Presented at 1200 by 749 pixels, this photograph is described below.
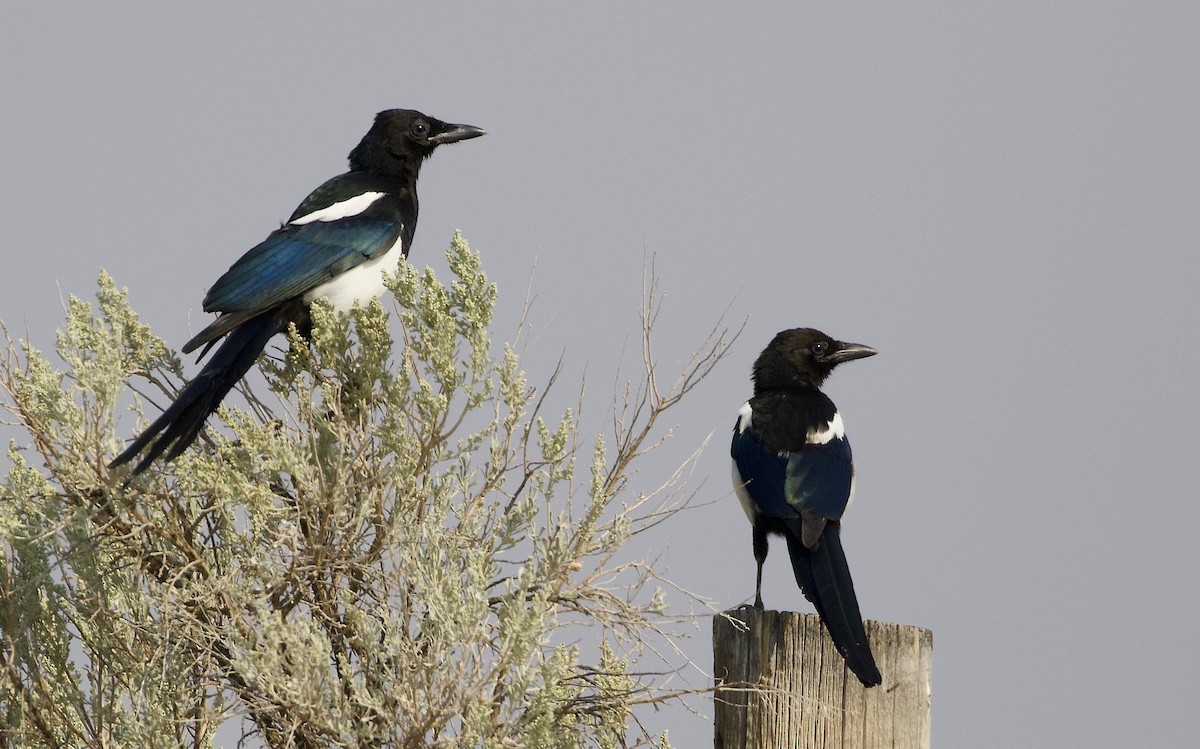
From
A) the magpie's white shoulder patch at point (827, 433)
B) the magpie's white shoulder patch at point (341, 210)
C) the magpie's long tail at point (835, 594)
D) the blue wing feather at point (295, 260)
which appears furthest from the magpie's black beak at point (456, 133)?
the magpie's long tail at point (835, 594)

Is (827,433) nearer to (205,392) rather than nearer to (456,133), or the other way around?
(456,133)

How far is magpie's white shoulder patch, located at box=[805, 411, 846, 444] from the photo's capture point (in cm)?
489

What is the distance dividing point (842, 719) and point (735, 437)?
6.40 ft

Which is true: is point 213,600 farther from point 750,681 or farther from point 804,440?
point 804,440

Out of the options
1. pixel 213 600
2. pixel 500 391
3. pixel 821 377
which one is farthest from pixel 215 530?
pixel 821 377

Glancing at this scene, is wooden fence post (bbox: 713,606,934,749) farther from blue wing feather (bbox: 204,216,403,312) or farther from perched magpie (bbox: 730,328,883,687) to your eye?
blue wing feather (bbox: 204,216,403,312)

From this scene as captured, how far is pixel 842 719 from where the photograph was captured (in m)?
3.32

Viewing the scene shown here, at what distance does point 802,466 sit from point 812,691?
142 centimetres

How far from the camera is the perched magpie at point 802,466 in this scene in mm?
4109

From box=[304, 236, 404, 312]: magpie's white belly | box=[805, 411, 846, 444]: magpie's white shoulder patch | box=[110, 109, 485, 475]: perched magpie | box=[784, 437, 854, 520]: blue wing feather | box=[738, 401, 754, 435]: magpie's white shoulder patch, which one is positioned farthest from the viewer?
box=[738, 401, 754, 435]: magpie's white shoulder patch

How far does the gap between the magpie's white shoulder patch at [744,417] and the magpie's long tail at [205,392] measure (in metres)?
1.74

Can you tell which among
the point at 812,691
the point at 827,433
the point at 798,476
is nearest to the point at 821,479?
the point at 798,476

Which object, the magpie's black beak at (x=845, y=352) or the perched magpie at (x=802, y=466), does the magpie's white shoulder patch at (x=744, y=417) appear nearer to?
the perched magpie at (x=802, y=466)

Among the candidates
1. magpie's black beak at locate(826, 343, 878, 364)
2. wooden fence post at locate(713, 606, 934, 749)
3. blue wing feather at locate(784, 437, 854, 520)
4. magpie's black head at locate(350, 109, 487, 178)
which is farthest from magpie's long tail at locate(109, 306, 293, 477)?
magpie's black beak at locate(826, 343, 878, 364)
